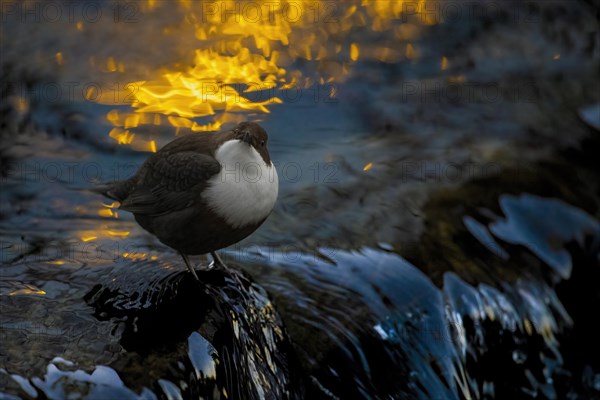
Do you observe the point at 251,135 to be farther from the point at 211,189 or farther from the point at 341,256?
the point at 341,256

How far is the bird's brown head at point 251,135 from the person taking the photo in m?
3.27

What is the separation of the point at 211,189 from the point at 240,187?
0.43 ft

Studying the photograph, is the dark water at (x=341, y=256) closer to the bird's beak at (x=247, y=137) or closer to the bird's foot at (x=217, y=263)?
the bird's foot at (x=217, y=263)

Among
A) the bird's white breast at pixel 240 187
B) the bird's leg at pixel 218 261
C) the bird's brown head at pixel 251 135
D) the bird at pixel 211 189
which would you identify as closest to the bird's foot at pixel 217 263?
the bird's leg at pixel 218 261

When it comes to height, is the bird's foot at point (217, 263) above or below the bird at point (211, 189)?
below

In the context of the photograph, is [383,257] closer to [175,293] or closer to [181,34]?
[175,293]

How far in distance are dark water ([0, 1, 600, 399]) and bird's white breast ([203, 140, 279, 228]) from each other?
455 mm

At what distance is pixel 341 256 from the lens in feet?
15.1

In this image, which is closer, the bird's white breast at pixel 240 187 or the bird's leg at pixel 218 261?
the bird's white breast at pixel 240 187

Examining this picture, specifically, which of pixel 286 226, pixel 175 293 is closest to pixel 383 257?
pixel 286 226

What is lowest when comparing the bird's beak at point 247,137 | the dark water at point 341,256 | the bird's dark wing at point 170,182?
the dark water at point 341,256

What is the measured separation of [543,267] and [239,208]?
8.01 ft

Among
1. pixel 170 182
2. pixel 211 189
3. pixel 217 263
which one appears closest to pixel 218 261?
pixel 217 263

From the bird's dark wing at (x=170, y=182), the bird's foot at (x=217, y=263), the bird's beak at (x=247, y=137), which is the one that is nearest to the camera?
the bird's beak at (x=247, y=137)
